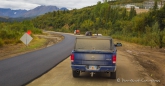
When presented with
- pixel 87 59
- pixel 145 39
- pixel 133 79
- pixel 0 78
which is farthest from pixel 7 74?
pixel 145 39

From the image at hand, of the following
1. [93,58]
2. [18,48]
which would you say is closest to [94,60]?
[93,58]

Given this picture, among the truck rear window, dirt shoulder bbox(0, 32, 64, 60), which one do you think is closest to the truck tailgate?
the truck rear window

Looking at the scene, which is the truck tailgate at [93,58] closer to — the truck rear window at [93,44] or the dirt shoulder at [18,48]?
the truck rear window at [93,44]

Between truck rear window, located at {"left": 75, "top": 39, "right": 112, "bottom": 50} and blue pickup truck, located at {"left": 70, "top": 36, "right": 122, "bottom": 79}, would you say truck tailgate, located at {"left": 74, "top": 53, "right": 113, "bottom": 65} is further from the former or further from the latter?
truck rear window, located at {"left": 75, "top": 39, "right": 112, "bottom": 50}

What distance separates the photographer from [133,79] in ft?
38.1

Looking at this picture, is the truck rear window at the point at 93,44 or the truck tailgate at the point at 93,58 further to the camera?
the truck rear window at the point at 93,44

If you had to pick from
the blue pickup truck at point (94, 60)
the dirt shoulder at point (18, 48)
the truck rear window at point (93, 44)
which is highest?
the truck rear window at point (93, 44)

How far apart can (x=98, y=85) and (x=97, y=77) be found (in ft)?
5.98

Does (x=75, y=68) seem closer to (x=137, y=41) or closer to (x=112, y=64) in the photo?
(x=112, y=64)

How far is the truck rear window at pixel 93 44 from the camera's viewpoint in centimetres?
1152

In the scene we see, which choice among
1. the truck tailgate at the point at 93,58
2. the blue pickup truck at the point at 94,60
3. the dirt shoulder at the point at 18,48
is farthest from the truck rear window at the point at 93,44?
the dirt shoulder at the point at 18,48

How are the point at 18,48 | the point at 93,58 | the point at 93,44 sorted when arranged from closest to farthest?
1. the point at 93,58
2. the point at 93,44
3. the point at 18,48

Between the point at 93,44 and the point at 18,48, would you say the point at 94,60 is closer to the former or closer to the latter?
the point at 93,44

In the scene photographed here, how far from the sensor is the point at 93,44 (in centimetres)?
1156
